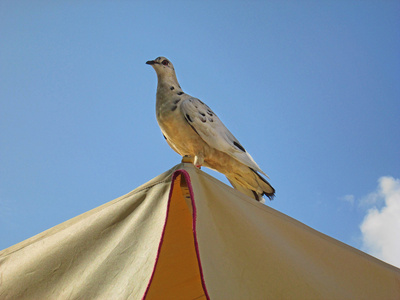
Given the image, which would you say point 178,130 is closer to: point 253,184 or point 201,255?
point 253,184

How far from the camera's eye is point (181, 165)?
4.67 feet

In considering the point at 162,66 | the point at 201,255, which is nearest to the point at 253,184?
the point at 162,66

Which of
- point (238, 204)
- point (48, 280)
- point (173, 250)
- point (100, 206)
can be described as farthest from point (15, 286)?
point (238, 204)

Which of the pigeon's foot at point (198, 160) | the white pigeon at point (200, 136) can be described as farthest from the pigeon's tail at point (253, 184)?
the pigeon's foot at point (198, 160)

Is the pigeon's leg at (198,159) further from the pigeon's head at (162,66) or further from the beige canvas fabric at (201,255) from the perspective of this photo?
the beige canvas fabric at (201,255)

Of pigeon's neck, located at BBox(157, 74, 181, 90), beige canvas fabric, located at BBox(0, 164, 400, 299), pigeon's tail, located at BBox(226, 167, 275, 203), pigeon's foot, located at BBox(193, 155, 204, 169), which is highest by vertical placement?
pigeon's neck, located at BBox(157, 74, 181, 90)

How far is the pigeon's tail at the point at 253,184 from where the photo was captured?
3.17 meters

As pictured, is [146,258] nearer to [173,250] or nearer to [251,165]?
[173,250]

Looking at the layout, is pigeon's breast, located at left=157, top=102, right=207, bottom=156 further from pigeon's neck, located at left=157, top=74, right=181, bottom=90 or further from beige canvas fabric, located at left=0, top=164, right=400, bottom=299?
beige canvas fabric, located at left=0, top=164, right=400, bottom=299

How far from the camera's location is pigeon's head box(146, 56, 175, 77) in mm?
3189

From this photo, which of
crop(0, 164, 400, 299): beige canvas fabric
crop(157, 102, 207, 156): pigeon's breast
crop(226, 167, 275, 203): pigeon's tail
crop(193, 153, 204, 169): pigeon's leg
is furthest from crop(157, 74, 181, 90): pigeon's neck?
crop(0, 164, 400, 299): beige canvas fabric

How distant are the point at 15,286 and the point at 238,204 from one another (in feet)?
2.35

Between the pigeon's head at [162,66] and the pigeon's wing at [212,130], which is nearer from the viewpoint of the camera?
the pigeon's wing at [212,130]

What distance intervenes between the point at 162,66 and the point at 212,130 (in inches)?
25.7
